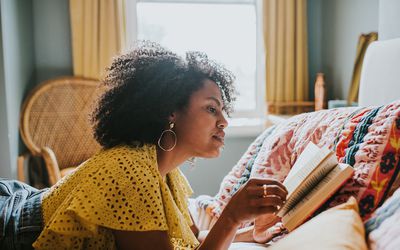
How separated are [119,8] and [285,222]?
238 centimetres

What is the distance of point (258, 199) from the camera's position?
0.99 m

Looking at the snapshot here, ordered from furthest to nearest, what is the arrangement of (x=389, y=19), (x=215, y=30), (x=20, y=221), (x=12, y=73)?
(x=215, y=30) < (x=12, y=73) < (x=389, y=19) < (x=20, y=221)

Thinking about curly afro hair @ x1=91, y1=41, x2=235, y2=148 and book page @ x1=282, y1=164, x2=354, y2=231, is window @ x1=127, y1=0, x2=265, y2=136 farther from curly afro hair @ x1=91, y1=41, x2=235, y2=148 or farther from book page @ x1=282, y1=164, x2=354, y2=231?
book page @ x1=282, y1=164, x2=354, y2=231

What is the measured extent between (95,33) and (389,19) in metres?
1.92

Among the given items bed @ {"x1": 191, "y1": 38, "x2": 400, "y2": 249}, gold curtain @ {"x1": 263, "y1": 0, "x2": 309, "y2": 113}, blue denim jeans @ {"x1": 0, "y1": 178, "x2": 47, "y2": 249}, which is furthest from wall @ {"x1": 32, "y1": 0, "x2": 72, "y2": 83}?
blue denim jeans @ {"x1": 0, "y1": 178, "x2": 47, "y2": 249}

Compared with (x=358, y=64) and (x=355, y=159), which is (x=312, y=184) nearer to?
(x=355, y=159)

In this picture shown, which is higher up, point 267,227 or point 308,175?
point 308,175

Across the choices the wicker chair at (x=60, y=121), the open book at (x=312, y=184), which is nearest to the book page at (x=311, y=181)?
the open book at (x=312, y=184)

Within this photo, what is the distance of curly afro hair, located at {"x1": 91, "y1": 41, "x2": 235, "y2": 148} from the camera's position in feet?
3.86

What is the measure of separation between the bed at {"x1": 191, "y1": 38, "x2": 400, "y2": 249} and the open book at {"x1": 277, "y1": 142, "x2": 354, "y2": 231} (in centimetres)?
4

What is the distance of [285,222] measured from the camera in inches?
41.8

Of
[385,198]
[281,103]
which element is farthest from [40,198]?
[281,103]

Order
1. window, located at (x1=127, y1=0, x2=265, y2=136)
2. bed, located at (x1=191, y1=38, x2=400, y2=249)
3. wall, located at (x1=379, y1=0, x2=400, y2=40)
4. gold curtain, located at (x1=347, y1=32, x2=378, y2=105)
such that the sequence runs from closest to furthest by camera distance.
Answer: bed, located at (x1=191, y1=38, x2=400, y2=249), wall, located at (x1=379, y1=0, x2=400, y2=40), gold curtain, located at (x1=347, y1=32, x2=378, y2=105), window, located at (x1=127, y1=0, x2=265, y2=136)

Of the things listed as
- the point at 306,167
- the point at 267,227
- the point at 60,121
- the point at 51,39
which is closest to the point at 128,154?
the point at 306,167
